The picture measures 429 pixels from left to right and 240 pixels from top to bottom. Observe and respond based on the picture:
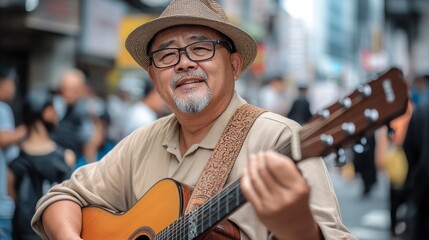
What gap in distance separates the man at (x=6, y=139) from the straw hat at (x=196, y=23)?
2296 mm

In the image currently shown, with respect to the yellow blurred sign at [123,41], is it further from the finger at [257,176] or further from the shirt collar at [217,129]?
the finger at [257,176]

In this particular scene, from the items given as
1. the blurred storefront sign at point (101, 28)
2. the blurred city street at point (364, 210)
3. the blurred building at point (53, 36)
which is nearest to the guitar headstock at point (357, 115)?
the blurred city street at point (364, 210)

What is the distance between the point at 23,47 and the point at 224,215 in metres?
11.9

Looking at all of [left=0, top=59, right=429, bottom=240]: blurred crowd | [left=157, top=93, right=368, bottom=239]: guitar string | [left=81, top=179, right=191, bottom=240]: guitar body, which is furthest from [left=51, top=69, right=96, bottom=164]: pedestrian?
[left=157, top=93, right=368, bottom=239]: guitar string

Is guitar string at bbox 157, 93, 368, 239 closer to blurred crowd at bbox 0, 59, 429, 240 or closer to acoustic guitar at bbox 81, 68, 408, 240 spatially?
acoustic guitar at bbox 81, 68, 408, 240

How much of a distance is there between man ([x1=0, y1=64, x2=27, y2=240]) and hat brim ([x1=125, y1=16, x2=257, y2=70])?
2.18 metres

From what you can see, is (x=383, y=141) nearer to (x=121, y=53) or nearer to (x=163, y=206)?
(x=121, y=53)

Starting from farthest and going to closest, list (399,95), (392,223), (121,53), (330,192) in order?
(121,53) → (392,223) → (330,192) → (399,95)

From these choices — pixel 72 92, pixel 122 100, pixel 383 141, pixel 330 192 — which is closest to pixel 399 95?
pixel 330 192

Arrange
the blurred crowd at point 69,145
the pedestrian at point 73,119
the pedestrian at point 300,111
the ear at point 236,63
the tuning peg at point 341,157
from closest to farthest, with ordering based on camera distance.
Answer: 1. the tuning peg at point 341,157
2. the ear at point 236,63
3. the blurred crowd at point 69,145
4. the pedestrian at point 73,119
5. the pedestrian at point 300,111

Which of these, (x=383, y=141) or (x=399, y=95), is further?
(x=383, y=141)

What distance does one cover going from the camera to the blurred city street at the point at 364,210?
9593 mm

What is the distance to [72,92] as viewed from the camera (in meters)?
7.37

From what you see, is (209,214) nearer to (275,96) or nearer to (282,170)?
(282,170)
